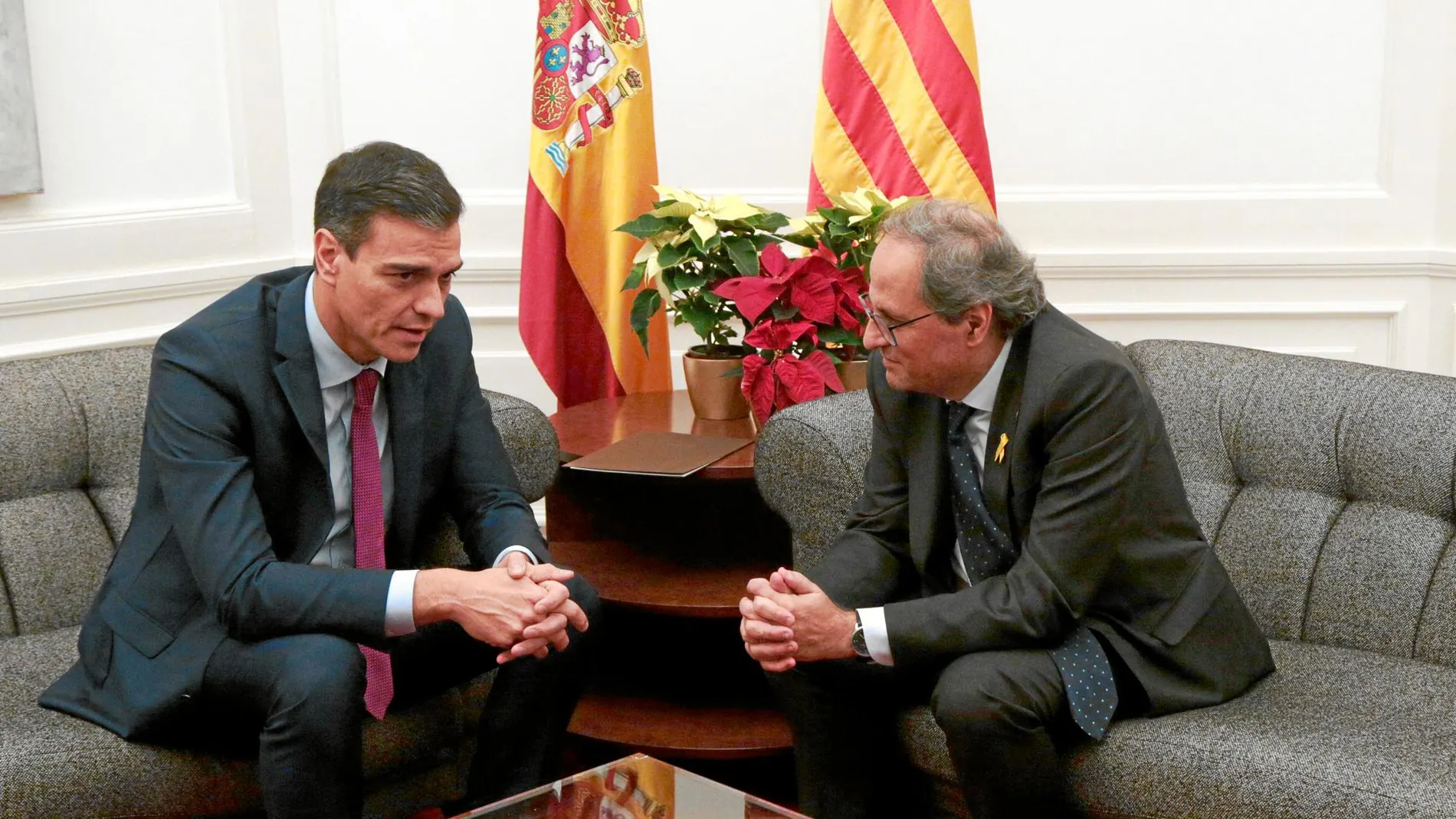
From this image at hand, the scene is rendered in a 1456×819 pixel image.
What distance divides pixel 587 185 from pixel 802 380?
996mm

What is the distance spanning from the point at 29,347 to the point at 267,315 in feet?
4.69

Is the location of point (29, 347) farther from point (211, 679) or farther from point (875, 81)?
point (875, 81)

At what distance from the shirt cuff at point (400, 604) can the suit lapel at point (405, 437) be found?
8.4 inches

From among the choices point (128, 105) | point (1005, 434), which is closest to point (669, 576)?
point (1005, 434)

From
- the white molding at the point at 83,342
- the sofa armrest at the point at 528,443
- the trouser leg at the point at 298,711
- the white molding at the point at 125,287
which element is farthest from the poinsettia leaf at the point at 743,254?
the white molding at the point at 125,287

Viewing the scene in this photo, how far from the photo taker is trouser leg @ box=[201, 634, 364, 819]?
1865 millimetres

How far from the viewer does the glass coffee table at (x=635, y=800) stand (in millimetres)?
1745

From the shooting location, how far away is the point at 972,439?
2143mm

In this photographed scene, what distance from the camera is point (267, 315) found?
210cm

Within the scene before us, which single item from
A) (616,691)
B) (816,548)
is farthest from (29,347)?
(816,548)

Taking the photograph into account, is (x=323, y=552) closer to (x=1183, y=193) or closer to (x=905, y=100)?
(x=905, y=100)

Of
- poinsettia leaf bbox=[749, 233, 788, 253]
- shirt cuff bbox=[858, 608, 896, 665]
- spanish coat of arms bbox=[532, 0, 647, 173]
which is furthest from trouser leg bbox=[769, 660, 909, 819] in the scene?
spanish coat of arms bbox=[532, 0, 647, 173]

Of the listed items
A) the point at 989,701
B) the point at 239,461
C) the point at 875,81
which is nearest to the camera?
the point at 989,701

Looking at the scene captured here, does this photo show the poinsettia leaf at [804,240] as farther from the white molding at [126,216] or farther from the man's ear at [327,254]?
the white molding at [126,216]
